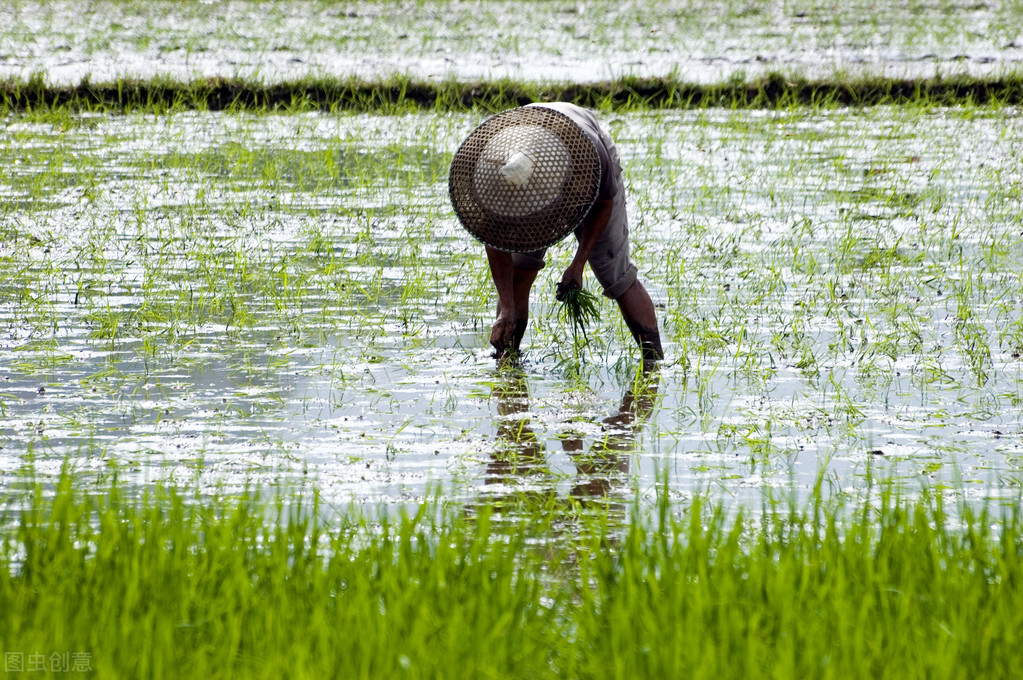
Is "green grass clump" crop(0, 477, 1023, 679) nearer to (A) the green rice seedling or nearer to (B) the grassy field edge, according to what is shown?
(A) the green rice seedling

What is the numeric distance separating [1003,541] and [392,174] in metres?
6.60

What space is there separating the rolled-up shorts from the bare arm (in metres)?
0.13

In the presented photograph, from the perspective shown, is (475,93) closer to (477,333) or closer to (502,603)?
(477,333)

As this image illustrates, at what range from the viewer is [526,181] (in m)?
4.21

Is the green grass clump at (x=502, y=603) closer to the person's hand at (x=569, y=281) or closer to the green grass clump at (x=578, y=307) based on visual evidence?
the person's hand at (x=569, y=281)

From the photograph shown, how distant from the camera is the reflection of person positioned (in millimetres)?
3633

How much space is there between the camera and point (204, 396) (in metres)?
4.35

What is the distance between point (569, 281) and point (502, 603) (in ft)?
7.63

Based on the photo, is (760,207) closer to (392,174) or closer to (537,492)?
(392,174)

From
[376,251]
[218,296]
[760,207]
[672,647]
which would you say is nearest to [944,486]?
[672,647]

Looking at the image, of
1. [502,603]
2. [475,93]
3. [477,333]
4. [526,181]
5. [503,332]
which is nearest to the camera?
[502,603]

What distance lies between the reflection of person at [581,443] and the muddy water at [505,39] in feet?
27.2

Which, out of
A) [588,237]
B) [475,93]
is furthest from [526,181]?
[475,93]

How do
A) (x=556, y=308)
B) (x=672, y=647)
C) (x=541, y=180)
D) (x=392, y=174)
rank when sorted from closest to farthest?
(x=672, y=647) → (x=541, y=180) → (x=556, y=308) → (x=392, y=174)
